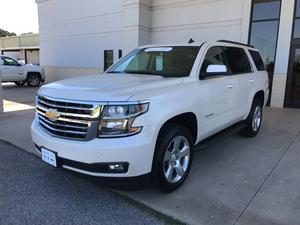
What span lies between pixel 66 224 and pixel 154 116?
4.64 ft

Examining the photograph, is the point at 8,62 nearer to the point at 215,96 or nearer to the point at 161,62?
the point at 161,62

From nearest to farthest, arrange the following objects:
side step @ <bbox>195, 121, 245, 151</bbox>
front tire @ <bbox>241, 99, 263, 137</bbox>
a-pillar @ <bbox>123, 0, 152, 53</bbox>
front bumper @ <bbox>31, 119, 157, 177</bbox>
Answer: front bumper @ <bbox>31, 119, 157, 177</bbox> < side step @ <bbox>195, 121, 245, 151</bbox> < front tire @ <bbox>241, 99, 263, 137</bbox> < a-pillar @ <bbox>123, 0, 152, 53</bbox>

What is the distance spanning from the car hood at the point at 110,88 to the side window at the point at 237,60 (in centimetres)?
166

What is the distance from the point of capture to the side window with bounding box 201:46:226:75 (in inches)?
162

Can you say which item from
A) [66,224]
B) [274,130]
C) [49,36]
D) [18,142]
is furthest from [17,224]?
[49,36]

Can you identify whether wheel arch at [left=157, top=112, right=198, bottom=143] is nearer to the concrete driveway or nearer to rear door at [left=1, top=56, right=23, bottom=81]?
the concrete driveway

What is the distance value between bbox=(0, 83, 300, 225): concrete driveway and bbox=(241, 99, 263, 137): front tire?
0.46ft

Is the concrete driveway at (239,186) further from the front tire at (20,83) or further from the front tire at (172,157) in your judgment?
the front tire at (20,83)

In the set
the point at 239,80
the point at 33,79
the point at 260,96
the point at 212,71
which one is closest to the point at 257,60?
the point at 260,96

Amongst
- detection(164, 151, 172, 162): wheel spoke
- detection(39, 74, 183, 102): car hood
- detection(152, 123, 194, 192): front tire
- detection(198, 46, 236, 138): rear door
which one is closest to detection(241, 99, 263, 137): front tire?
detection(198, 46, 236, 138): rear door

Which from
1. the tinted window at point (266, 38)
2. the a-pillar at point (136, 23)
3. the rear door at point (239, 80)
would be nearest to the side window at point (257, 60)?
the rear door at point (239, 80)

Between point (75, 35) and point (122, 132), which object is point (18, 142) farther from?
point (75, 35)

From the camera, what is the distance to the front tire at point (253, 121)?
5.74m

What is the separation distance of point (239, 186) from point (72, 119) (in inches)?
A: 90.6
